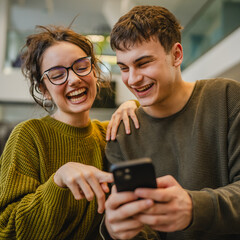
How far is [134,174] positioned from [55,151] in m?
0.77

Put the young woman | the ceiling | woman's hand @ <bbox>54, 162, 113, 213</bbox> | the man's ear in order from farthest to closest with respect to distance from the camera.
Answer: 1. the ceiling
2. the man's ear
3. the young woman
4. woman's hand @ <bbox>54, 162, 113, 213</bbox>

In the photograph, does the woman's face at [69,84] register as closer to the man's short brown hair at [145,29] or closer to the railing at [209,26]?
the man's short brown hair at [145,29]

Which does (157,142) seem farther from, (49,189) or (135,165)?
(135,165)

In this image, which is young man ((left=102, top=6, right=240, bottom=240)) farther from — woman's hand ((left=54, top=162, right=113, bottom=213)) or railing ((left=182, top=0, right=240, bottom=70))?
railing ((left=182, top=0, right=240, bottom=70))

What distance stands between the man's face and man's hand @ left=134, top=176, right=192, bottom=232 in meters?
0.51

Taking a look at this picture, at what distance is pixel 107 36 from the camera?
7.25 metres

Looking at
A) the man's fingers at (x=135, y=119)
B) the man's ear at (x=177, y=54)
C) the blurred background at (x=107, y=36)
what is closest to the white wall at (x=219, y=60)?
the blurred background at (x=107, y=36)

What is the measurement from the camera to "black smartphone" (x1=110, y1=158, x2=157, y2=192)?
667 millimetres

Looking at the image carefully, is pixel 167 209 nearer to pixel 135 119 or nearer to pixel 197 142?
pixel 197 142

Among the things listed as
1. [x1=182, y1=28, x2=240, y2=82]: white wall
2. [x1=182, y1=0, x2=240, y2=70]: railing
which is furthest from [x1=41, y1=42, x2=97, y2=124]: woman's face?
[x1=182, y1=0, x2=240, y2=70]: railing

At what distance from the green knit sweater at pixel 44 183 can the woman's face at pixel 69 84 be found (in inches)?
4.9

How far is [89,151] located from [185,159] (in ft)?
1.60

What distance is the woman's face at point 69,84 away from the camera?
136cm

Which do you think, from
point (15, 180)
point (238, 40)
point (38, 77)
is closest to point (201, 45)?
point (238, 40)
